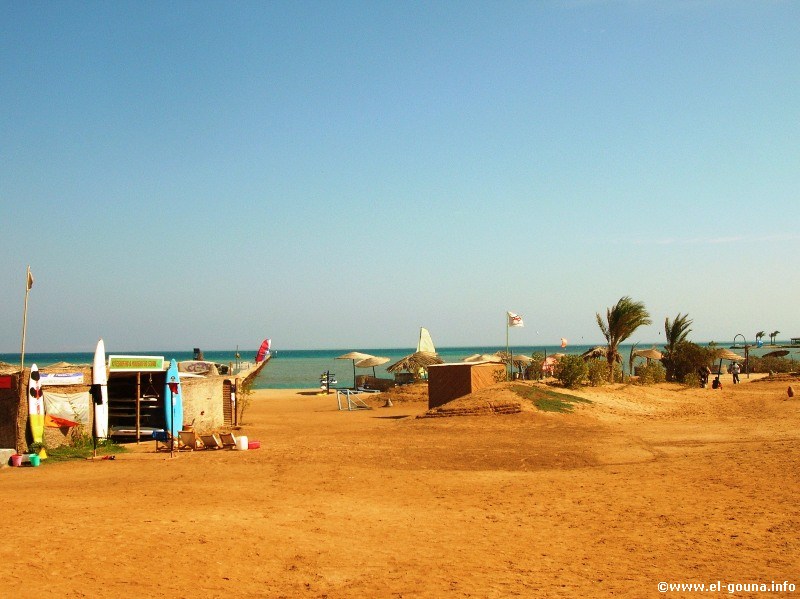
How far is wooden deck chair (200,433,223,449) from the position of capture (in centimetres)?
1758

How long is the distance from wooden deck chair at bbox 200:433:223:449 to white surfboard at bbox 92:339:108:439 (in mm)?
2326

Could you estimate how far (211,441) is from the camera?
57.8 ft

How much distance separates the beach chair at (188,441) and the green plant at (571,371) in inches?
620

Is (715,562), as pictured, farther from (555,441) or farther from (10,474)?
(10,474)

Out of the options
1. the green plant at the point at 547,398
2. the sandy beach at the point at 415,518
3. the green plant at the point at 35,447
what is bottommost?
the sandy beach at the point at 415,518

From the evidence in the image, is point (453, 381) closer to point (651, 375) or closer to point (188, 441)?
point (188, 441)

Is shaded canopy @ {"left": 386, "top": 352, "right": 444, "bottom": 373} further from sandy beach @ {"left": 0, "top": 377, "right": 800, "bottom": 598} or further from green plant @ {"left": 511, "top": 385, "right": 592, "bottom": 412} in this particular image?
sandy beach @ {"left": 0, "top": 377, "right": 800, "bottom": 598}

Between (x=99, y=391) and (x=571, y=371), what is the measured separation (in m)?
18.2

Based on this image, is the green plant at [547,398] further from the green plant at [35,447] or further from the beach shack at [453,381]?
the green plant at [35,447]

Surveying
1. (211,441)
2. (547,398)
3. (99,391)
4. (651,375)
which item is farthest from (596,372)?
(99,391)

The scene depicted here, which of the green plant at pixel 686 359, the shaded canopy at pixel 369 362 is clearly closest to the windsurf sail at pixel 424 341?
the shaded canopy at pixel 369 362

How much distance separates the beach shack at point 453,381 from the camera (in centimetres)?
2605

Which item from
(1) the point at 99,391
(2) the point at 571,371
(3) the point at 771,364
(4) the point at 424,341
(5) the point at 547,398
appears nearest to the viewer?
(1) the point at 99,391

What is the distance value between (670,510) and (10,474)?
40.6ft
